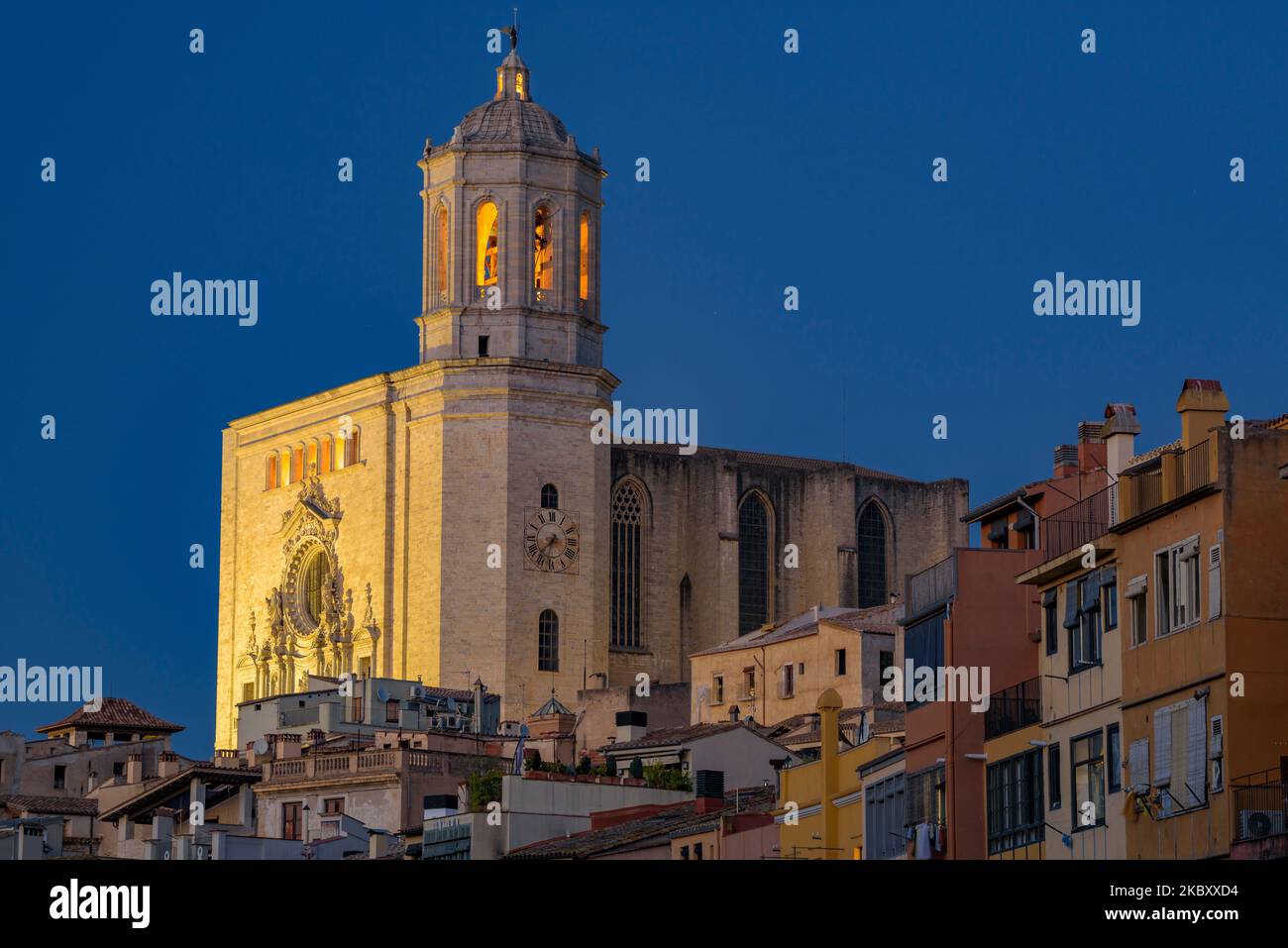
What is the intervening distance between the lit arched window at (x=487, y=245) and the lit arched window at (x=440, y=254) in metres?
1.21

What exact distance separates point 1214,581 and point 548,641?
69.5m

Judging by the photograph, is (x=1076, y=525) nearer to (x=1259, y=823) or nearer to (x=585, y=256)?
(x=1259, y=823)

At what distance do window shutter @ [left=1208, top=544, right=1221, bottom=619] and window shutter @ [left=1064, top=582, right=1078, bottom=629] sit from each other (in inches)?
175

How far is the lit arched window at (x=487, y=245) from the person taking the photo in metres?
117

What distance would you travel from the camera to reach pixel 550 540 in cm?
11438

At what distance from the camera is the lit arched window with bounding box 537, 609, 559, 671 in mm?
112625

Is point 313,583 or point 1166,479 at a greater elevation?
point 313,583

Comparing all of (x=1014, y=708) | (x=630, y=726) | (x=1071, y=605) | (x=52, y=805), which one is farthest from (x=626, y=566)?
(x=1071, y=605)

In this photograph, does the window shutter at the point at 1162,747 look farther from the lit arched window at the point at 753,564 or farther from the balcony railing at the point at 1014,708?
the lit arched window at the point at 753,564

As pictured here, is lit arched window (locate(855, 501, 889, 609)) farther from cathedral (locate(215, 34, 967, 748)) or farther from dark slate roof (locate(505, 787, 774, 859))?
dark slate roof (locate(505, 787, 774, 859))

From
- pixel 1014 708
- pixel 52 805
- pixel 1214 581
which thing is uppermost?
pixel 1214 581

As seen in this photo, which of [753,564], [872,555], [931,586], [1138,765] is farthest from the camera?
[872,555]
